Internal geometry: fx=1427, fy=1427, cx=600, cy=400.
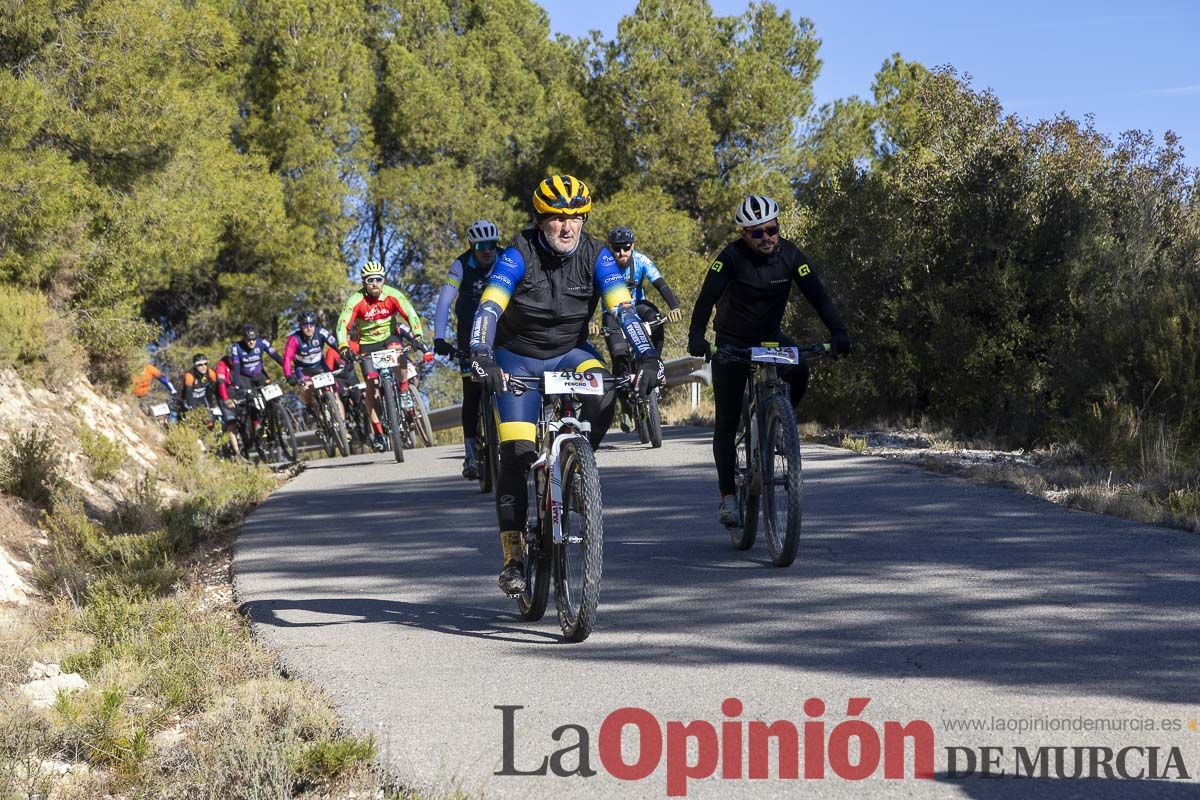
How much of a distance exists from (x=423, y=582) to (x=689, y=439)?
7936mm

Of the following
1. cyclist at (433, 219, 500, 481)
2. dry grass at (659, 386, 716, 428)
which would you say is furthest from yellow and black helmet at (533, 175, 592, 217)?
dry grass at (659, 386, 716, 428)

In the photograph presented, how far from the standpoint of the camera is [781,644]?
654 cm

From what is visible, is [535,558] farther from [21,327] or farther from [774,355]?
[21,327]

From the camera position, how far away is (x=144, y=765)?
5.46 meters

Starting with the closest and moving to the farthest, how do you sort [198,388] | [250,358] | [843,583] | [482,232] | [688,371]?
[843,583] < [482,232] < [688,371] < [250,358] < [198,388]

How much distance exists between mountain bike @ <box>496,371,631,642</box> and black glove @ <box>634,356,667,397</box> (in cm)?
16

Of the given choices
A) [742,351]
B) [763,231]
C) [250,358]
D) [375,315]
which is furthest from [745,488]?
[250,358]

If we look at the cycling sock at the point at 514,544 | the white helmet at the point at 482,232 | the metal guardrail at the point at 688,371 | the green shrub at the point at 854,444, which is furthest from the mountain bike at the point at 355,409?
the cycling sock at the point at 514,544

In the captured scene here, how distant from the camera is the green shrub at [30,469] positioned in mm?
13453

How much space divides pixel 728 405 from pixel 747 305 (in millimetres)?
640

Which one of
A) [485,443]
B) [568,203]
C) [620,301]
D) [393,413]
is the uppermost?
[568,203]

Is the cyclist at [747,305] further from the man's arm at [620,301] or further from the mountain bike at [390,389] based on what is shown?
the mountain bike at [390,389]

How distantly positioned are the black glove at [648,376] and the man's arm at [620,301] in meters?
0.04

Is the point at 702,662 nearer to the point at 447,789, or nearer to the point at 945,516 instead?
the point at 447,789
